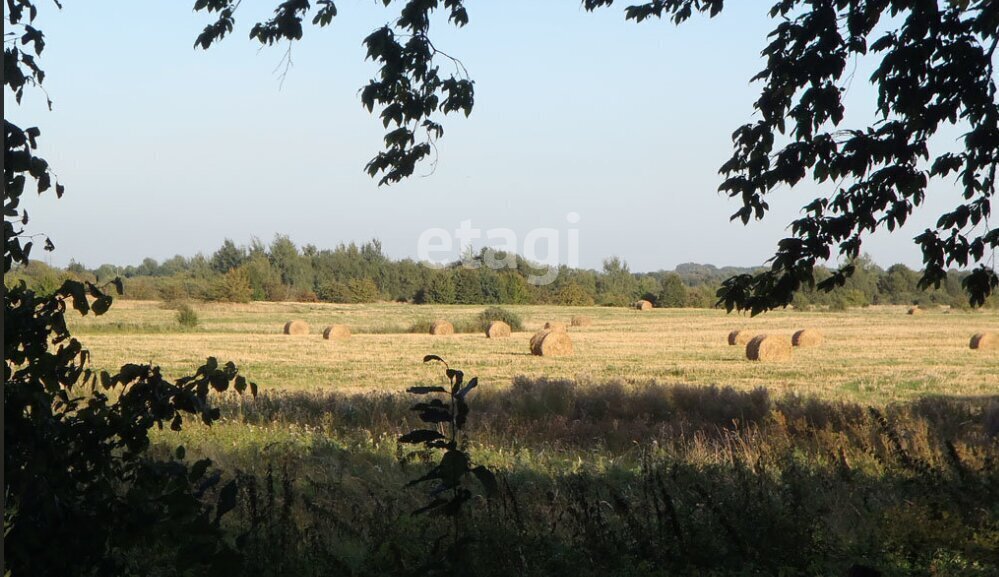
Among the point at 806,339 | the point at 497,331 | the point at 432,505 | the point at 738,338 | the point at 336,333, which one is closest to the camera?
the point at 432,505

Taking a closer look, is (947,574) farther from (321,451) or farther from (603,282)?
(603,282)

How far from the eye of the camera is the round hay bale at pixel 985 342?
31.6 m

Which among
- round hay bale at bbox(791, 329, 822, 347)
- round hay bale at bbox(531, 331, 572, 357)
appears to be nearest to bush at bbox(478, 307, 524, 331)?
round hay bale at bbox(531, 331, 572, 357)

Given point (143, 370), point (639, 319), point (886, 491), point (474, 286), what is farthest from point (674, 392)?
point (474, 286)

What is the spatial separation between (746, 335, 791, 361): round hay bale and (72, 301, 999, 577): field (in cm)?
71

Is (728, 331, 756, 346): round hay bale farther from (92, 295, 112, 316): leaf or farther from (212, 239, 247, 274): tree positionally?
(212, 239, 247, 274): tree

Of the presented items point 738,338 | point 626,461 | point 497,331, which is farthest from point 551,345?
point 626,461

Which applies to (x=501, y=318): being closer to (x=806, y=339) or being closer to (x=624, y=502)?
(x=806, y=339)

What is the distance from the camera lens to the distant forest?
226 feet

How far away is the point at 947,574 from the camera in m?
4.54

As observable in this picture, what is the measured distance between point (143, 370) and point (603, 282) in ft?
290

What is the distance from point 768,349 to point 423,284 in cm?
5303

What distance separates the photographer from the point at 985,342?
104 feet

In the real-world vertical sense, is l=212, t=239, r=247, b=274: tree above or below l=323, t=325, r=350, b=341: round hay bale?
above
